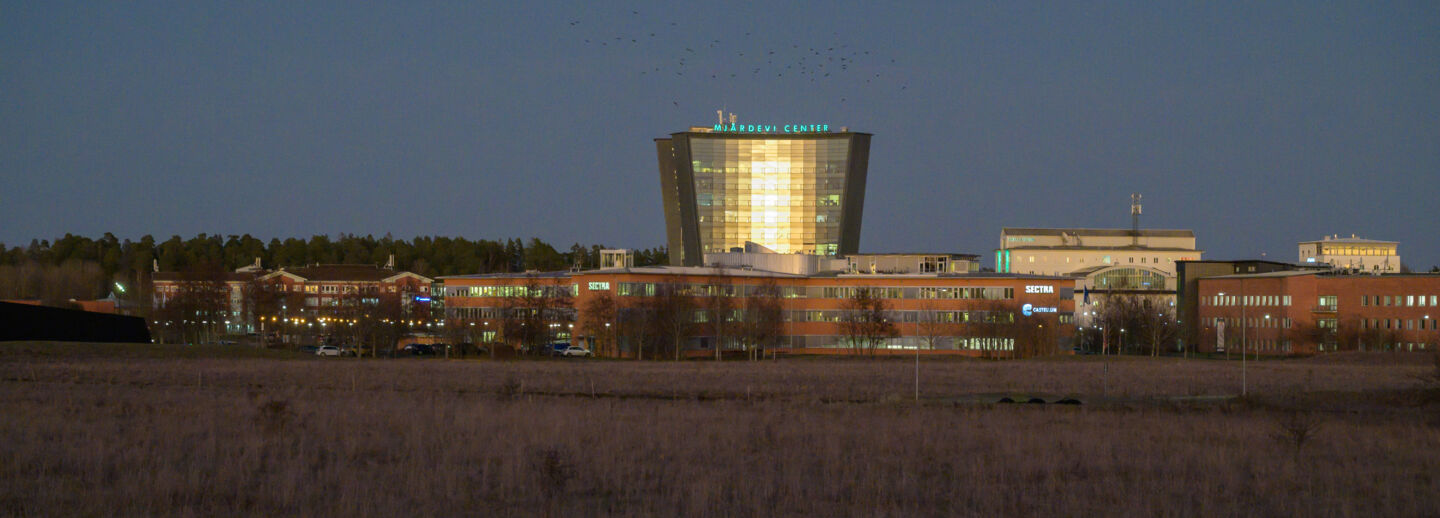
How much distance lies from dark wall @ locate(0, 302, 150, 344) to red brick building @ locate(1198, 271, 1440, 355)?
105 meters

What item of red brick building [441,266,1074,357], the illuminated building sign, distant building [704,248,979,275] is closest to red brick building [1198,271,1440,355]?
the illuminated building sign

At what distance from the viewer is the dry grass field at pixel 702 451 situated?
25672 millimetres

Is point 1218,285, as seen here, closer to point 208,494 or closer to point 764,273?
point 764,273

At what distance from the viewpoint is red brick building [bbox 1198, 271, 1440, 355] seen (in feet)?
442

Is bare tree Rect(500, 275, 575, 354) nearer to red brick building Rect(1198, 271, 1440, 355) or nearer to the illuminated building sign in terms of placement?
the illuminated building sign

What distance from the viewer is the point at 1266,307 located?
152000 millimetres

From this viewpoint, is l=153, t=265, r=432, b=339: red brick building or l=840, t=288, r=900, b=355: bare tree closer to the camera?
l=840, t=288, r=900, b=355: bare tree

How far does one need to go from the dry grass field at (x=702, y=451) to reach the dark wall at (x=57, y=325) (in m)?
52.2

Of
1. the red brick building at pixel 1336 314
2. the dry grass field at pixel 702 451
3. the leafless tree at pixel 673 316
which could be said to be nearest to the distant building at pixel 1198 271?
the red brick building at pixel 1336 314

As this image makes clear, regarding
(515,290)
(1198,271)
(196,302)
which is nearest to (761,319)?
(515,290)

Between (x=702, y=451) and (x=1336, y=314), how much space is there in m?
125

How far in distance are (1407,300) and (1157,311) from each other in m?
25.0

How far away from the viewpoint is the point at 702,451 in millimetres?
33812

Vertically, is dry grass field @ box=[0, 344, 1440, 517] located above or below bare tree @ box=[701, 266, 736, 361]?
below
